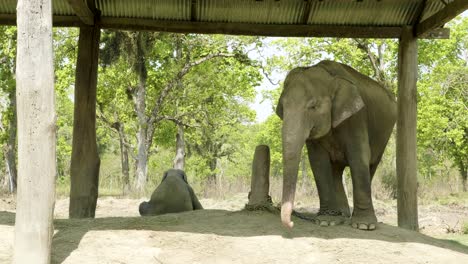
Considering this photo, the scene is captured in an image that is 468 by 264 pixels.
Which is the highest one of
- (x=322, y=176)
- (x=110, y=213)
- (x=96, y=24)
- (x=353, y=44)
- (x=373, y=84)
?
(x=353, y=44)

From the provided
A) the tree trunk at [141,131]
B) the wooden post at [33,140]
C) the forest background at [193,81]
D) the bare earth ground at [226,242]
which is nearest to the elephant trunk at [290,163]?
the bare earth ground at [226,242]

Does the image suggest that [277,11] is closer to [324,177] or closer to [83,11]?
[324,177]

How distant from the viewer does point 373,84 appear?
28.4 ft

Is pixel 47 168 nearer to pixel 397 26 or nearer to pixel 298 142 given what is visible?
pixel 298 142

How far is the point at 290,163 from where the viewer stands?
6355 millimetres

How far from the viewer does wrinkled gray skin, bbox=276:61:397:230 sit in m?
6.63

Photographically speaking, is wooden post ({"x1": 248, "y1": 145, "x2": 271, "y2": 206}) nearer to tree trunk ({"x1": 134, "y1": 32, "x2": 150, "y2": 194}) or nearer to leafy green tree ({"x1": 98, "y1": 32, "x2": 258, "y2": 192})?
leafy green tree ({"x1": 98, "y1": 32, "x2": 258, "y2": 192})

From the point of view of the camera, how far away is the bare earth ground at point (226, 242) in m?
5.52

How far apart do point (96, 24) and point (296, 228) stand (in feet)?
14.4

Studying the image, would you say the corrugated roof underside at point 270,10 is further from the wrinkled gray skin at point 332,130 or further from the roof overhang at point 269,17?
the wrinkled gray skin at point 332,130

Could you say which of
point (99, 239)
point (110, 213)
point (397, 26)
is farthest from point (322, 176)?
point (110, 213)

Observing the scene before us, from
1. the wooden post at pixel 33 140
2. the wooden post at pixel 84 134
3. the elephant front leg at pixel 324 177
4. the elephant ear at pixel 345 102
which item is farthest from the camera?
the wooden post at pixel 84 134

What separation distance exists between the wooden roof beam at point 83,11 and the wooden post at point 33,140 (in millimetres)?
2644

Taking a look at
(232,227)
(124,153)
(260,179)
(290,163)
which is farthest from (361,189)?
(124,153)
